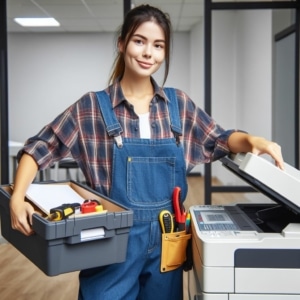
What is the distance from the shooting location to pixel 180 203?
3.25 ft

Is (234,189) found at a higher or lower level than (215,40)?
lower

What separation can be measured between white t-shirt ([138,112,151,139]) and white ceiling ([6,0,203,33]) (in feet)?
11.0

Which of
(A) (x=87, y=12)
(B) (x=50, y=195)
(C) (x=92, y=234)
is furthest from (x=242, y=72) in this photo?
(C) (x=92, y=234)

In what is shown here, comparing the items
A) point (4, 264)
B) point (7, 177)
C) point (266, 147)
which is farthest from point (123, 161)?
point (7, 177)

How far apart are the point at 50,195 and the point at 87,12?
4537 mm

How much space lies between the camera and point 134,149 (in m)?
0.95

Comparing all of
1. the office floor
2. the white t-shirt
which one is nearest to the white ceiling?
the office floor

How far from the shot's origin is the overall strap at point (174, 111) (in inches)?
39.4

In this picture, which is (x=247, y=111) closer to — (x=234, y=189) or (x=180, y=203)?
(x=234, y=189)

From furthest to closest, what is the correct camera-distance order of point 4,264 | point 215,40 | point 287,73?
point 215,40
point 287,73
point 4,264

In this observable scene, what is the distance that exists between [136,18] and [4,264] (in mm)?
2140

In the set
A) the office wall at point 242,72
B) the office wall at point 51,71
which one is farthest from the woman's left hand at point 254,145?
the office wall at point 51,71

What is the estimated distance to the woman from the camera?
3.09ft

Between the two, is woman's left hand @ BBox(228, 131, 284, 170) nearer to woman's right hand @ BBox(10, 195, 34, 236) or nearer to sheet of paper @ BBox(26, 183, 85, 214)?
sheet of paper @ BBox(26, 183, 85, 214)
